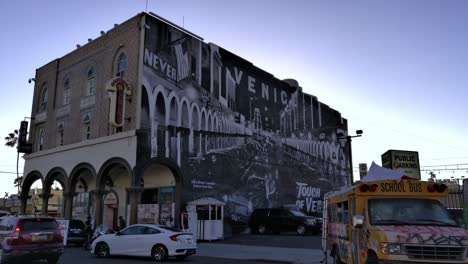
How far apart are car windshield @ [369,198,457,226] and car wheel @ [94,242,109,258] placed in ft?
40.0

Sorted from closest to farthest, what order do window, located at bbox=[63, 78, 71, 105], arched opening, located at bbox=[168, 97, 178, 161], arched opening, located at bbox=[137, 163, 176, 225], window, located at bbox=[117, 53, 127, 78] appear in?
arched opening, located at bbox=[137, 163, 176, 225] < arched opening, located at bbox=[168, 97, 178, 161] < window, located at bbox=[117, 53, 127, 78] < window, located at bbox=[63, 78, 71, 105]

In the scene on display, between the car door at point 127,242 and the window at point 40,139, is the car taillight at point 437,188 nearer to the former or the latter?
the car door at point 127,242

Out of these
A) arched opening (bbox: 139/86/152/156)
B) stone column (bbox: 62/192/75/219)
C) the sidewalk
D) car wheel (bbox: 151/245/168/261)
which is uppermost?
arched opening (bbox: 139/86/152/156)

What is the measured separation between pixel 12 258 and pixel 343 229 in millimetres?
9580

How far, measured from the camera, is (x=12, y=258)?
12859 millimetres

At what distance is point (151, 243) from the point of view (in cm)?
1670

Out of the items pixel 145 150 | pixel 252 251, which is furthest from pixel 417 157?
pixel 145 150

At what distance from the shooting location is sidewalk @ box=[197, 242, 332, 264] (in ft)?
54.1

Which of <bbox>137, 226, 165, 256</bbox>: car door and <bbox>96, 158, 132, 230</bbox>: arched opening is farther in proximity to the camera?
<bbox>96, 158, 132, 230</bbox>: arched opening

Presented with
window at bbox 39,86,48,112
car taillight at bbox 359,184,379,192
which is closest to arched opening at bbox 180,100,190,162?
window at bbox 39,86,48,112

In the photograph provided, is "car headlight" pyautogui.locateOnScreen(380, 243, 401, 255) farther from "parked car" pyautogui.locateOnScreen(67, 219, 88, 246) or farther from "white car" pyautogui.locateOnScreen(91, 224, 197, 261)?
"parked car" pyautogui.locateOnScreen(67, 219, 88, 246)

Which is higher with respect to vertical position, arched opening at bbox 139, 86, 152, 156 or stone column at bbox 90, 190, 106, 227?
arched opening at bbox 139, 86, 152, 156

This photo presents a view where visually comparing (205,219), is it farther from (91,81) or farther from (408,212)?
(408,212)

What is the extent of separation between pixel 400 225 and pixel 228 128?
1020 inches
